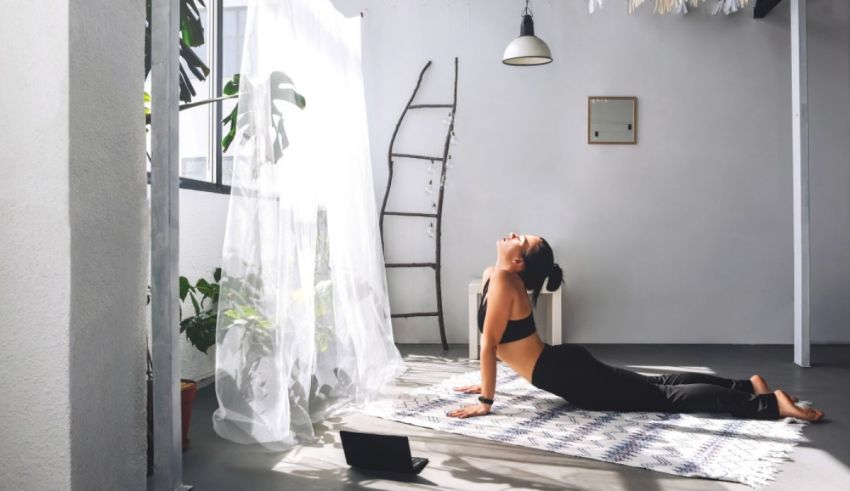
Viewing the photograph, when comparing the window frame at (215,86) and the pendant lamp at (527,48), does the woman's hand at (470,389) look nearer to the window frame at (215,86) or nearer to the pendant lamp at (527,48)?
the window frame at (215,86)

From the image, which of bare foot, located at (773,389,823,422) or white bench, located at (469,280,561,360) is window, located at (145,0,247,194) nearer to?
white bench, located at (469,280,561,360)

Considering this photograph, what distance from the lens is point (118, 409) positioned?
213cm

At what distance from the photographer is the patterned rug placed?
2773 millimetres

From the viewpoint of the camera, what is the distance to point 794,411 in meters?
3.37

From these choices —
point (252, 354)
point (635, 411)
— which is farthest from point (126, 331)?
point (635, 411)

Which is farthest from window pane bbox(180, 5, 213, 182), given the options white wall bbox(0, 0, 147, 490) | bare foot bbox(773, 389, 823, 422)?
bare foot bbox(773, 389, 823, 422)

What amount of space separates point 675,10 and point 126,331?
17.4 feet

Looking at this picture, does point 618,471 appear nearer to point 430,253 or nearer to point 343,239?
point 343,239

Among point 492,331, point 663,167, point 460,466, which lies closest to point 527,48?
point 663,167

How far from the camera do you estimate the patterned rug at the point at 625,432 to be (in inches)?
109

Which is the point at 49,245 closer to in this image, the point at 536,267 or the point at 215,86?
the point at 536,267

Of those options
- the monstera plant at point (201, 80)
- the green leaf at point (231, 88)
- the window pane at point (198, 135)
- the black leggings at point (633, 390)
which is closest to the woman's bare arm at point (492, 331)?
the black leggings at point (633, 390)

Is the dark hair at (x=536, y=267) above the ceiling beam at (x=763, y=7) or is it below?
below

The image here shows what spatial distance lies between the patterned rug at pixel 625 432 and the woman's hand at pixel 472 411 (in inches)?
1.5
